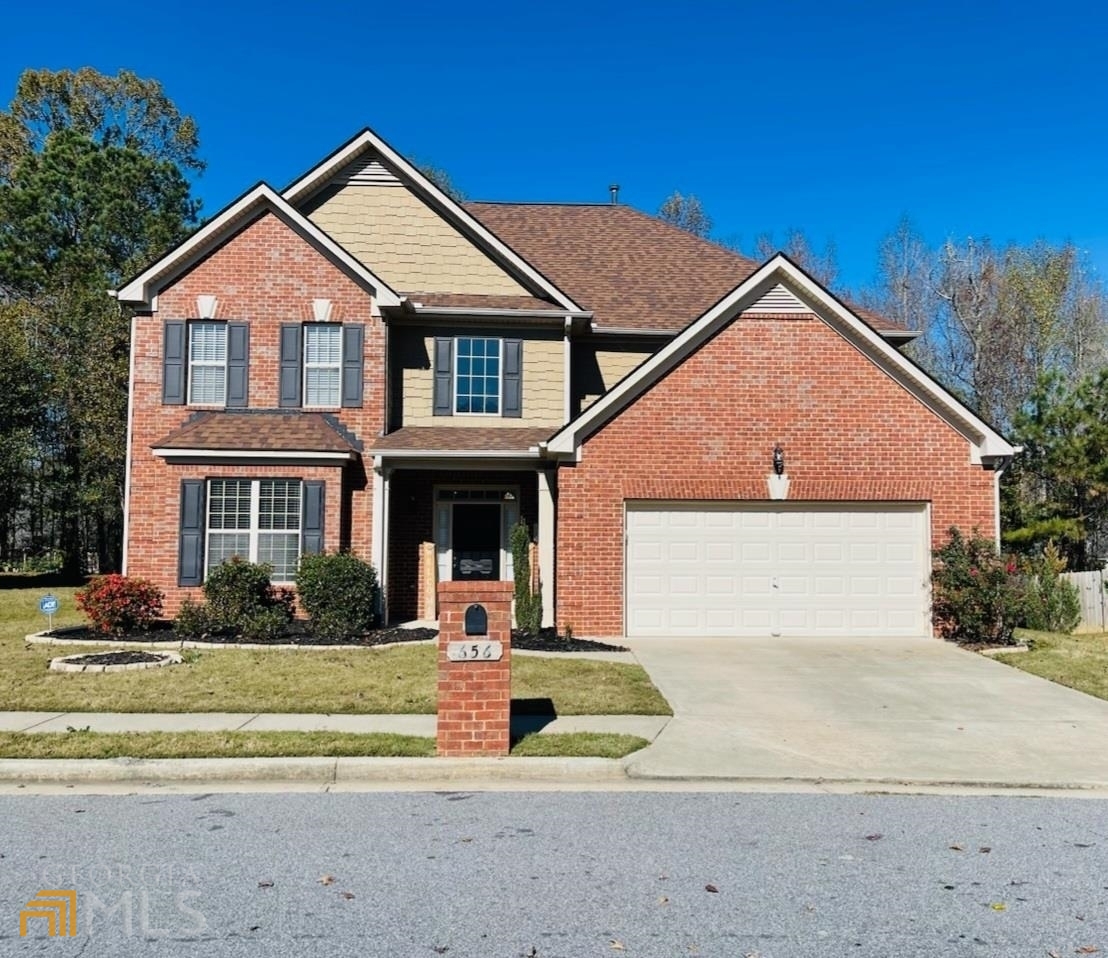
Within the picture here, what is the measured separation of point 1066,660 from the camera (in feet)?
39.9

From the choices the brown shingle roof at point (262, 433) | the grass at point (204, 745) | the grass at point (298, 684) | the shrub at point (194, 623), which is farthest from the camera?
the brown shingle roof at point (262, 433)

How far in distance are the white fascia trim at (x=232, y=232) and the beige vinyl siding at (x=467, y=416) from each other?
1239mm

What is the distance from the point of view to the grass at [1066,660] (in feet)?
35.1

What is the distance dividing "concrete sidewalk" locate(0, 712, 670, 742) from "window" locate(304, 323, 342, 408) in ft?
27.2

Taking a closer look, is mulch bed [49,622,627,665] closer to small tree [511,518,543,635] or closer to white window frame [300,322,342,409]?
small tree [511,518,543,635]

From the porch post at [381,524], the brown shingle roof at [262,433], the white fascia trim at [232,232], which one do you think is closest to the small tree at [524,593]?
the porch post at [381,524]

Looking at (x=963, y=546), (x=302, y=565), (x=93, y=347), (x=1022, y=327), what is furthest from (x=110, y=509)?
(x=1022, y=327)

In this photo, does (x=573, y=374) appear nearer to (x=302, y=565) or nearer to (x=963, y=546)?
(x=302, y=565)

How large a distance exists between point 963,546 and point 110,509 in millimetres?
23402

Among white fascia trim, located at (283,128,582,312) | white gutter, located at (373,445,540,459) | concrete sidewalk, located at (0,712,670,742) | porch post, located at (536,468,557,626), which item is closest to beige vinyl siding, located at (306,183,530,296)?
white fascia trim, located at (283,128,582,312)

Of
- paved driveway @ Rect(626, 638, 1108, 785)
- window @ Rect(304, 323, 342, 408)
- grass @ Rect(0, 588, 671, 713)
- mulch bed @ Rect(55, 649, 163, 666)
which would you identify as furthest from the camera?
window @ Rect(304, 323, 342, 408)

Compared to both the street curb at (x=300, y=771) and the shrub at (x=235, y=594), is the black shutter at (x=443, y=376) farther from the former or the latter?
the street curb at (x=300, y=771)

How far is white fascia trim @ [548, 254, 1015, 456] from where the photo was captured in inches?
553

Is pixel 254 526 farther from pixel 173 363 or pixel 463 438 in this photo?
pixel 463 438
